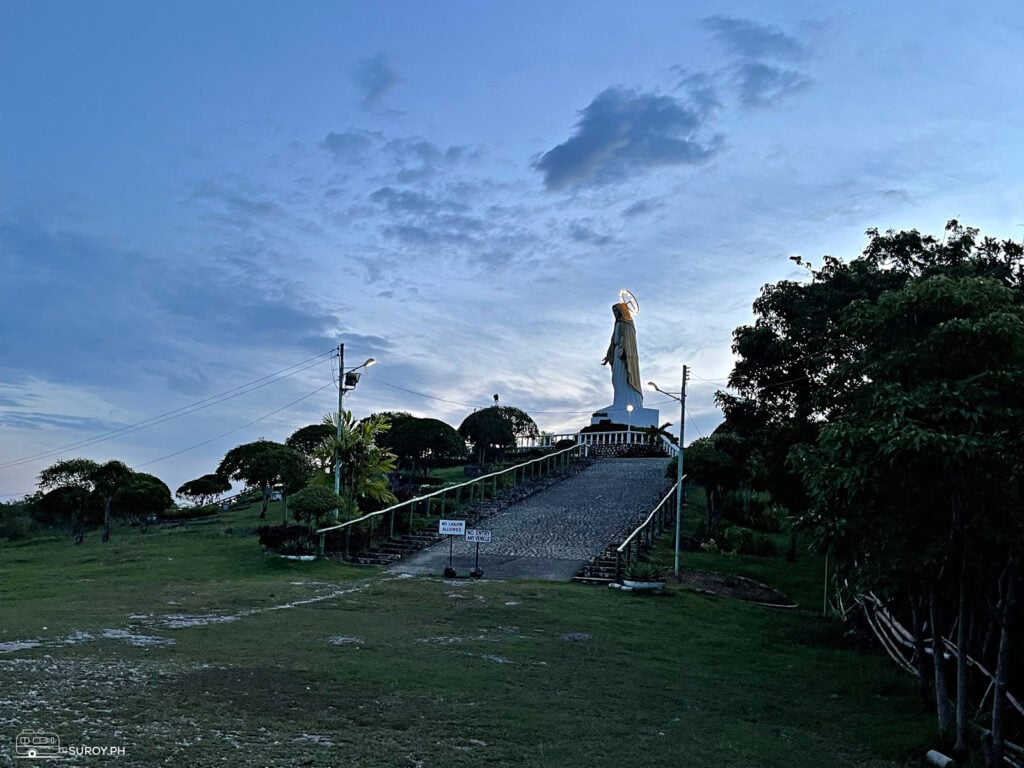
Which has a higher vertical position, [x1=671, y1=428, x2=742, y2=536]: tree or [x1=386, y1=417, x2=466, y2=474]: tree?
[x1=386, y1=417, x2=466, y2=474]: tree

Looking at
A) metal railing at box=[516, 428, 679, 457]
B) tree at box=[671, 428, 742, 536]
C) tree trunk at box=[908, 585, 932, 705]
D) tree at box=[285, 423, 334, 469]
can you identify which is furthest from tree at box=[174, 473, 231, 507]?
tree trunk at box=[908, 585, 932, 705]

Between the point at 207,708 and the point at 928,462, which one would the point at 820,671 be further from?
the point at 207,708

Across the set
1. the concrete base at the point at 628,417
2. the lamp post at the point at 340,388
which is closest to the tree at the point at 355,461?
the lamp post at the point at 340,388

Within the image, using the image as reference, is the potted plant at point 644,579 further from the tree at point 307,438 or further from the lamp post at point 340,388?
the tree at point 307,438

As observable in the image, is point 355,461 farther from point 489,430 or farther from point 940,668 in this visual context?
point 489,430

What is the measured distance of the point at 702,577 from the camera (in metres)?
20.9

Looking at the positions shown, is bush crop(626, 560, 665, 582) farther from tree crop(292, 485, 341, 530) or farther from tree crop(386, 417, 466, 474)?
tree crop(386, 417, 466, 474)

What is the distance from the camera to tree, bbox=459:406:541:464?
51531 millimetres

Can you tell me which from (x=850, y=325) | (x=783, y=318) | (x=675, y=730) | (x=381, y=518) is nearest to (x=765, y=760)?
(x=675, y=730)

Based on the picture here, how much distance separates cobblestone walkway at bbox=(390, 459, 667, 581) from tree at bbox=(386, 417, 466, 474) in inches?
424

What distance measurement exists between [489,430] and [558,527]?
969 inches

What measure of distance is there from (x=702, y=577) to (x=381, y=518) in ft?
30.5

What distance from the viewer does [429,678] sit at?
30.5 feet

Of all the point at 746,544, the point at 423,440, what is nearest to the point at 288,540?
the point at 746,544
